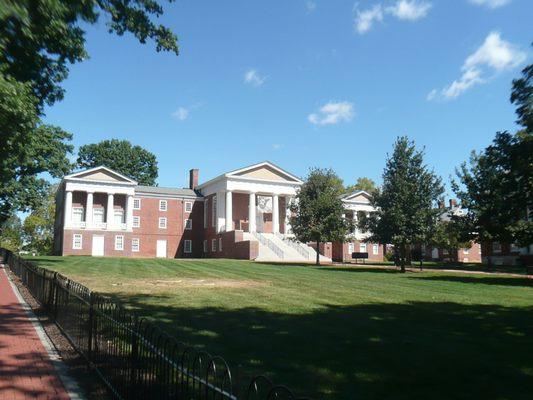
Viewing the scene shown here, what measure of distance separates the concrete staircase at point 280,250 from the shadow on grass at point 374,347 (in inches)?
1409

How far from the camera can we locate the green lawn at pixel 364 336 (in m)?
6.20

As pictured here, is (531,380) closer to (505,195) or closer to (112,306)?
(112,306)

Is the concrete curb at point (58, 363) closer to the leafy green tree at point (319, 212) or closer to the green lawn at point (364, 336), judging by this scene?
the green lawn at point (364, 336)

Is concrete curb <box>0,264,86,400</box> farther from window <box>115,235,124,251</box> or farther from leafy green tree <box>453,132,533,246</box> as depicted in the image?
window <box>115,235,124,251</box>

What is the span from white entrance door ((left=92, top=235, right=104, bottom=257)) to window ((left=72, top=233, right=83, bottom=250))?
1.55 meters

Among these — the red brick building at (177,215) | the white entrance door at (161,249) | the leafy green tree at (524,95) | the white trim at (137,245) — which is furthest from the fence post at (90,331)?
the white entrance door at (161,249)

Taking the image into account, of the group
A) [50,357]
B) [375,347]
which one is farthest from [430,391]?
[50,357]

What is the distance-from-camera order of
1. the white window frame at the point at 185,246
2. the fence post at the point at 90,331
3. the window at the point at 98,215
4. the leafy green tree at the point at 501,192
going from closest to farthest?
the fence post at the point at 90,331, the leafy green tree at the point at 501,192, the window at the point at 98,215, the white window frame at the point at 185,246

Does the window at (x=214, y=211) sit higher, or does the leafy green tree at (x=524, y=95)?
the window at (x=214, y=211)

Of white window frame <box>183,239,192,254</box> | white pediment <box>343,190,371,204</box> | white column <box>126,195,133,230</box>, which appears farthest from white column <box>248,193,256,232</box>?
white column <box>126,195,133,230</box>

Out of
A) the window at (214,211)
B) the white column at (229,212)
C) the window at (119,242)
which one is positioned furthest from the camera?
the window at (214,211)

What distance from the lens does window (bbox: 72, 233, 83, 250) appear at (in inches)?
2286

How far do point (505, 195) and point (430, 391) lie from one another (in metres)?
20.3

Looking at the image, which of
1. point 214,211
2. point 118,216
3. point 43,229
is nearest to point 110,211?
point 118,216
